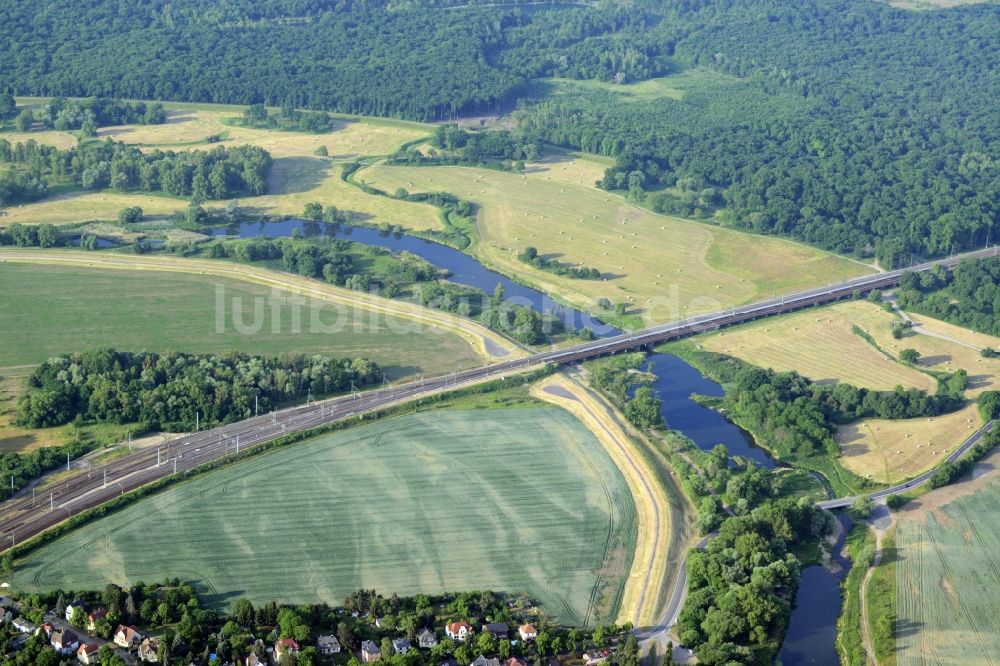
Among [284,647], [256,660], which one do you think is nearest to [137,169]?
[284,647]

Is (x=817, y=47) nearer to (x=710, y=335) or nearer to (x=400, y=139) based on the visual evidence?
(x=400, y=139)

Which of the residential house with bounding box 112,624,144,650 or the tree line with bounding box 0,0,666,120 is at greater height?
the tree line with bounding box 0,0,666,120

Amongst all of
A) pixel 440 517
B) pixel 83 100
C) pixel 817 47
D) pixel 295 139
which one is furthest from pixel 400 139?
pixel 440 517

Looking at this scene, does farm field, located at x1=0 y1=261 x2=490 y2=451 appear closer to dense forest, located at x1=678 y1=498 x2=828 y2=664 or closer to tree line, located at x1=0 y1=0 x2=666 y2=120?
dense forest, located at x1=678 y1=498 x2=828 y2=664

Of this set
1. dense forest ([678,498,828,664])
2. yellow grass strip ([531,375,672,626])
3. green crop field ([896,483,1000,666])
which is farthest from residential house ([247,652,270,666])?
green crop field ([896,483,1000,666])

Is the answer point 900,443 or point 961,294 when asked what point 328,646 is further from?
point 961,294

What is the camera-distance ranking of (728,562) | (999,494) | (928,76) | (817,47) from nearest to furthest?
(728,562) → (999,494) → (928,76) → (817,47)

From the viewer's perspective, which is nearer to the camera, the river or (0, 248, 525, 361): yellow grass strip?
the river
